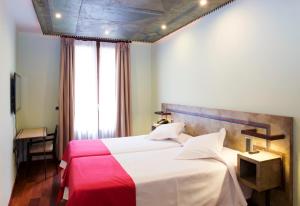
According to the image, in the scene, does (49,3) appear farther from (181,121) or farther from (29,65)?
(181,121)

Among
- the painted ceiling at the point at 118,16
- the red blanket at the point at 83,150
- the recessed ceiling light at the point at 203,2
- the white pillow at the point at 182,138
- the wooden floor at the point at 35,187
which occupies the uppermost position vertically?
the painted ceiling at the point at 118,16

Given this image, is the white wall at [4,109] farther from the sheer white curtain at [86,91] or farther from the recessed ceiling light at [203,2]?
the recessed ceiling light at [203,2]

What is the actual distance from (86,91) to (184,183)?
3378 mm

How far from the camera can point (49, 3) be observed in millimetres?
3016

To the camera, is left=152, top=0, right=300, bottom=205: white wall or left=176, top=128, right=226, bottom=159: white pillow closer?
left=152, top=0, right=300, bottom=205: white wall

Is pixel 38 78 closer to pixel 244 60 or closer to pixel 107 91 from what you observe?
pixel 107 91

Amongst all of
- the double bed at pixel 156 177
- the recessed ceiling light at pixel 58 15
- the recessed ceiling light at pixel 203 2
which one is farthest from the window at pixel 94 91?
the recessed ceiling light at pixel 203 2

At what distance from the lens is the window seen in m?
4.88

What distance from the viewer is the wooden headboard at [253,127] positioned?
88.5 inches

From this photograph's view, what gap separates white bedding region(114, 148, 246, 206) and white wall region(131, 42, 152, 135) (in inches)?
114

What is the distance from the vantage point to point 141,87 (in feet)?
18.0

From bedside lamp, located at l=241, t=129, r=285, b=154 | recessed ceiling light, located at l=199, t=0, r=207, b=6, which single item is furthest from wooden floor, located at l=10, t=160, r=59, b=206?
recessed ceiling light, located at l=199, t=0, r=207, b=6

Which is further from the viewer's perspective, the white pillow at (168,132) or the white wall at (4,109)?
the white pillow at (168,132)

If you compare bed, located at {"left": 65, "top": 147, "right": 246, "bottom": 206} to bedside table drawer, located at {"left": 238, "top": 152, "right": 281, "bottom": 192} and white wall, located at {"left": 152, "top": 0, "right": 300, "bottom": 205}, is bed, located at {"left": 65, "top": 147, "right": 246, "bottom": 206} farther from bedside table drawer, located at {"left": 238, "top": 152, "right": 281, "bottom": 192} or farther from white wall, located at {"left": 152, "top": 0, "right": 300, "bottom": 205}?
white wall, located at {"left": 152, "top": 0, "right": 300, "bottom": 205}
